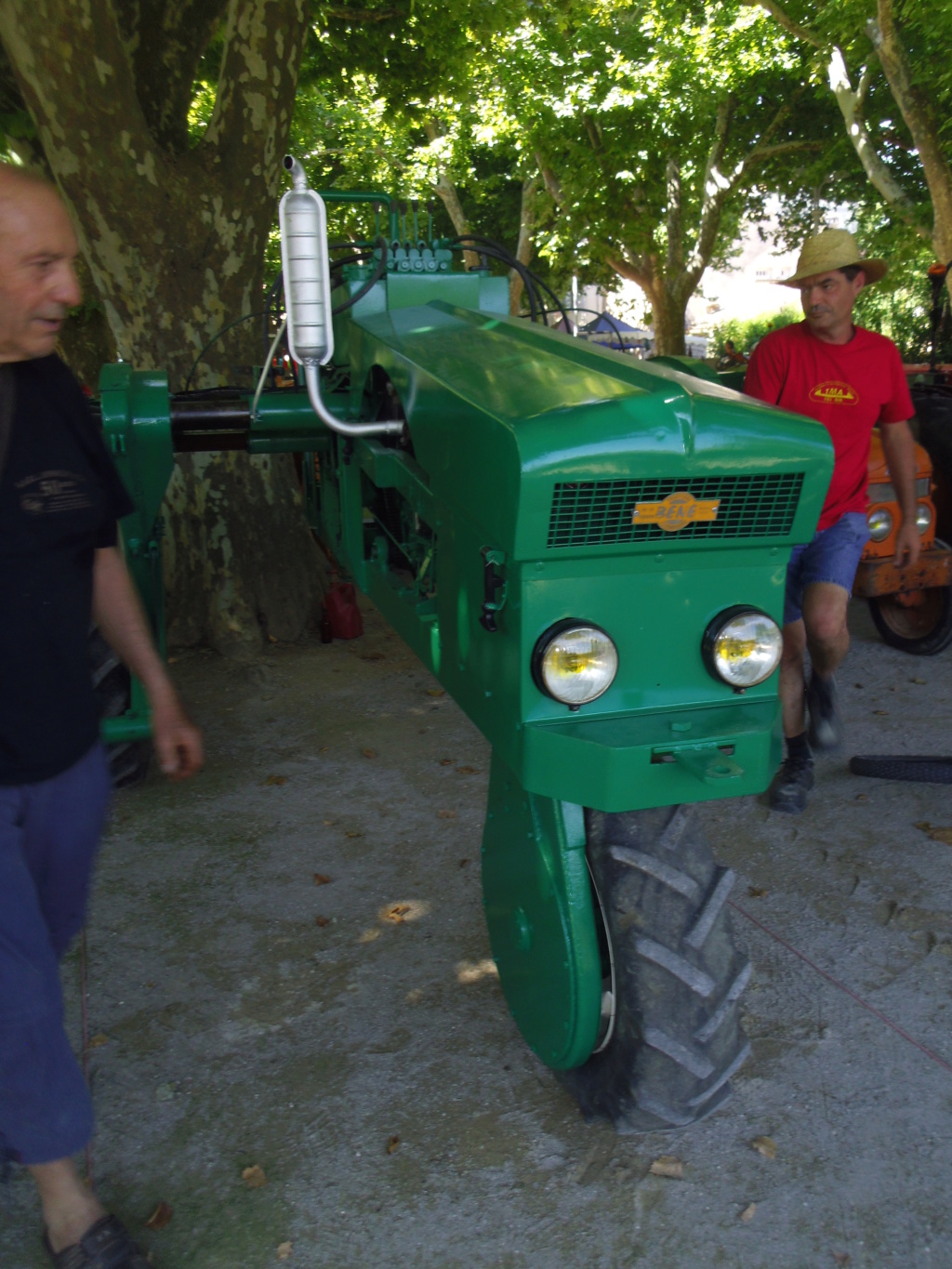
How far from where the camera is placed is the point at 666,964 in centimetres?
220

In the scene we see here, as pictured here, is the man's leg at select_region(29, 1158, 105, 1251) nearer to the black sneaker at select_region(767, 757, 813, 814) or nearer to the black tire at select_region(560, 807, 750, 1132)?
the black tire at select_region(560, 807, 750, 1132)

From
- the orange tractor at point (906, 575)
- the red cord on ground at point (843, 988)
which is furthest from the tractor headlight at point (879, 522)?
the red cord on ground at point (843, 988)

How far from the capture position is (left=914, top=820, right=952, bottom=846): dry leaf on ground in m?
3.94

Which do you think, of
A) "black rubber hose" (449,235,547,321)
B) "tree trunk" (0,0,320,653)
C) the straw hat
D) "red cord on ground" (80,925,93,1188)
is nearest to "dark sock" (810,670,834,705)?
the straw hat

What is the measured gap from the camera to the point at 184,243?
5.79 meters

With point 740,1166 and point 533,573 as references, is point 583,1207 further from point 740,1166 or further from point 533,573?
point 533,573

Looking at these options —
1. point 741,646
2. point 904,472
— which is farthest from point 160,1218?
point 904,472

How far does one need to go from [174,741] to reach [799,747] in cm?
284

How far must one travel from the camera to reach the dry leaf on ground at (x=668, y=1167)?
7.87 feet

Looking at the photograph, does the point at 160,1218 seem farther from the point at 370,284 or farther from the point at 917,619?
the point at 917,619

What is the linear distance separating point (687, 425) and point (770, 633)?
0.49 metres

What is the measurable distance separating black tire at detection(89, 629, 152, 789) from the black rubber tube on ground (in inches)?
114

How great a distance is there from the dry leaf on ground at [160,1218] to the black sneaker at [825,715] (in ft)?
9.30

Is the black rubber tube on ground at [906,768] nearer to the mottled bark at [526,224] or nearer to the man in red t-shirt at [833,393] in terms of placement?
the man in red t-shirt at [833,393]
